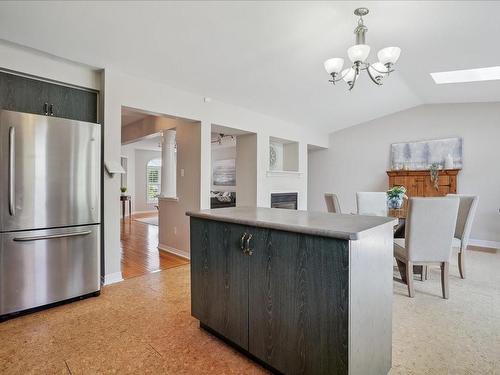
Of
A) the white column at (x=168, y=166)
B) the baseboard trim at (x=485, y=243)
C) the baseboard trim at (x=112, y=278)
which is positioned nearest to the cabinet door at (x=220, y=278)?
the baseboard trim at (x=112, y=278)

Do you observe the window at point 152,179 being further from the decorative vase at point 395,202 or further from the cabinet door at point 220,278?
the cabinet door at point 220,278

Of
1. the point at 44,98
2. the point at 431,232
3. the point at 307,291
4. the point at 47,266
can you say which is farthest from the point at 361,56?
the point at 47,266

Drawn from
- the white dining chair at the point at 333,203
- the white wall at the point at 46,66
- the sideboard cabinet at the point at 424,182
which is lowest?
the white dining chair at the point at 333,203

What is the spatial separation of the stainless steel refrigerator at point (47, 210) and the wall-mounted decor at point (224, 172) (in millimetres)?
6016

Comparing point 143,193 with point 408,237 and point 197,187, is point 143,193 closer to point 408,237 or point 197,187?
point 197,187

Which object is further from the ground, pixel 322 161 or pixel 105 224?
pixel 322 161

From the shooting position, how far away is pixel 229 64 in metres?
3.48

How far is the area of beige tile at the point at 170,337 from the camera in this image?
1742 mm

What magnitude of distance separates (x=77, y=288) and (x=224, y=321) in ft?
5.46

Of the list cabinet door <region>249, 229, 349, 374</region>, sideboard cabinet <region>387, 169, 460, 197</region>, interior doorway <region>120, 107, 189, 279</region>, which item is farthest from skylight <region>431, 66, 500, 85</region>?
interior doorway <region>120, 107, 189, 279</region>

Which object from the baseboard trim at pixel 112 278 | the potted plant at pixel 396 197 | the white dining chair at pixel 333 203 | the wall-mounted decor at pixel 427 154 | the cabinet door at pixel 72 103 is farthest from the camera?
the wall-mounted decor at pixel 427 154

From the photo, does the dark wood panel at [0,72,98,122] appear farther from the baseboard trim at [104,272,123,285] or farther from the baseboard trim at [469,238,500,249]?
the baseboard trim at [469,238,500,249]

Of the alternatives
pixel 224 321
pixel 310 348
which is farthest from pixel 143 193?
pixel 310 348

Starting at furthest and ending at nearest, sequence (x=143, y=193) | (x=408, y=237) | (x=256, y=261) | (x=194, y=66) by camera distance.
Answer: (x=143, y=193), (x=194, y=66), (x=408, y=237), (x=256, y=261)
